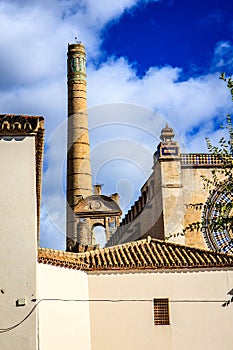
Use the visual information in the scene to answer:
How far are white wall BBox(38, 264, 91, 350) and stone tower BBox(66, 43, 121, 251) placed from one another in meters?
15.4

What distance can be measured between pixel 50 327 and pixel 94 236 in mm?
20009

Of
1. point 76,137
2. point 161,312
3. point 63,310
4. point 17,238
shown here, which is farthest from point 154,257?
point 76,137

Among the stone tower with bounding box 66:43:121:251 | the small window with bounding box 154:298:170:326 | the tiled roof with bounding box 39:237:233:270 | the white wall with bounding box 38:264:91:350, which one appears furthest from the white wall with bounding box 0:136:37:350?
the stone tower with bounding box 66:43:121:251

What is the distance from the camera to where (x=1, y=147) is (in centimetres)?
1191

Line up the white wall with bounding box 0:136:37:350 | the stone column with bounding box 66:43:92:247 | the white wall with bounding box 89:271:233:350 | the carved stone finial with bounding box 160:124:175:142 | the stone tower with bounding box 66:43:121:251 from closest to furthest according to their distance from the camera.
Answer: the white wall with bounding box 0:136:37:350, the white wall with bounding box 89:271:233:350, the carved stone finial with bounding box 160:124:175:142, the stone tower with bounding box 66:43:121:251, the stone column with bounding box 66:43:92:247

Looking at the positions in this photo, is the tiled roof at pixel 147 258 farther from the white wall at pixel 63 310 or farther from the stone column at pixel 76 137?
the stone column at pixel 76 137

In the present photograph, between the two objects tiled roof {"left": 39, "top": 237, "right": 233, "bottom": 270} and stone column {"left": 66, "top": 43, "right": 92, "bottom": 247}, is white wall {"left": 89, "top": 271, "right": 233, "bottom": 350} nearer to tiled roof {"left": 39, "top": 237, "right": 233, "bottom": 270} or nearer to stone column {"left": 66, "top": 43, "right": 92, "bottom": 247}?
tiled roof {"left": 39, "top": 237, "right": 233, "bottom": 270}

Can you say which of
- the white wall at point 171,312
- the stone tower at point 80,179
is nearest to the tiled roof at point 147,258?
the white wall at point 171,312

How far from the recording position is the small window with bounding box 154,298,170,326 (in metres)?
15.9

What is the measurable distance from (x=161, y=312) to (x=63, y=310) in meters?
3.07

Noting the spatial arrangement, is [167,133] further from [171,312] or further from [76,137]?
[76,137]

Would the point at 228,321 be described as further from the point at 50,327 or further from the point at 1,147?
the point at 1,147

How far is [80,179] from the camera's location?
32.9 m

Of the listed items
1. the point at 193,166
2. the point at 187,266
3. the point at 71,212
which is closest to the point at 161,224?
the point at 193,166
